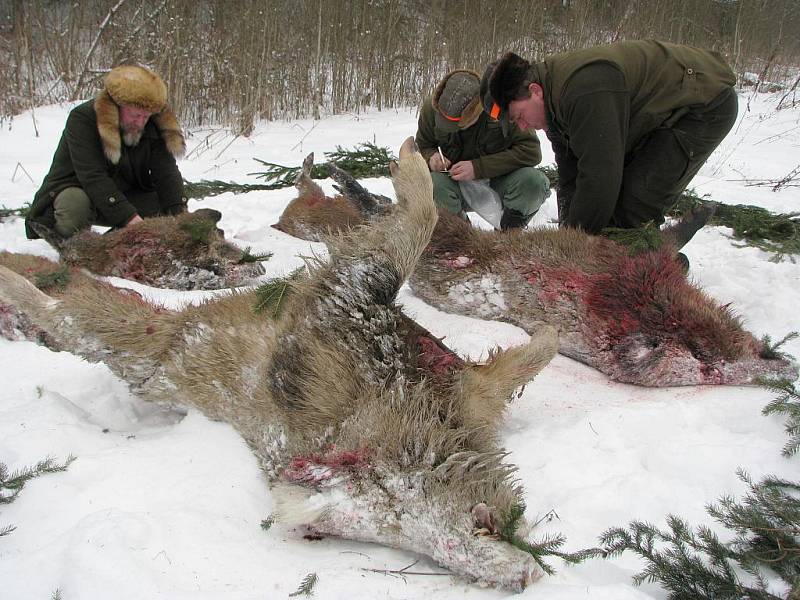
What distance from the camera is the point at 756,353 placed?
292 centimetres

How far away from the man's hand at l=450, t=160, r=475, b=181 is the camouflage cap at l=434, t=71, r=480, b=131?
12.4 inches

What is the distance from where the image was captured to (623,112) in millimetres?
3615

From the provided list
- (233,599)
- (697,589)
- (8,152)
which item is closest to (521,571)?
(697,589)

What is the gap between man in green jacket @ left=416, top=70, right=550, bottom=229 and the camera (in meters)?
4.75

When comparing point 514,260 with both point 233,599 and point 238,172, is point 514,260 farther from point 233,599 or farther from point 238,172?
point 238,172

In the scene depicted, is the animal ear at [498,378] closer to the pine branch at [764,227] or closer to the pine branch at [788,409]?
the pine branch at [788,409]

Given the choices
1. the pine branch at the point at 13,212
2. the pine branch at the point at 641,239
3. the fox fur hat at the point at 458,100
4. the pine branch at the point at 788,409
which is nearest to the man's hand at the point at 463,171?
the fox fur hat at the point at 458,100

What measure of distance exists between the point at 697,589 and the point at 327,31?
39.2 feet

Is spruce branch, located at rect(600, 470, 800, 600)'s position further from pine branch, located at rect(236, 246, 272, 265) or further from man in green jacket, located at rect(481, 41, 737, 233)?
pine branch, located at rect(236, 246, 272, 265)

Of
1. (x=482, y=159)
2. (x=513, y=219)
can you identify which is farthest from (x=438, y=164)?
(x=513, y=219)

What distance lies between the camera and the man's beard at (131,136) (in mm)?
4844

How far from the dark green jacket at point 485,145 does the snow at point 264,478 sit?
1534 millimetres

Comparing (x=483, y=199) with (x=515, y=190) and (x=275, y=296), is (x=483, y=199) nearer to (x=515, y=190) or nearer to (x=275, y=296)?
(x=515, y=190)

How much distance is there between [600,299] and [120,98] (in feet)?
12.8
